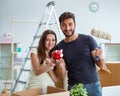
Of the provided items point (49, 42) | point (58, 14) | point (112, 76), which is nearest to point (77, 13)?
point (58, 14)

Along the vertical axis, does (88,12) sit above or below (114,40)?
above

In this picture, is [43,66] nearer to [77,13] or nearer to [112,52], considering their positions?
[77,13]

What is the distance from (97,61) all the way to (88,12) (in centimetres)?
390

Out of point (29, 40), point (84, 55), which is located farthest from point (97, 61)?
point (29, 40)

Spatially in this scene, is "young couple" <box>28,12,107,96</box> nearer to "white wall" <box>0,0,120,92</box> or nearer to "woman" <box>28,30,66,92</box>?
"woman" <box>28,30,66,92</box>

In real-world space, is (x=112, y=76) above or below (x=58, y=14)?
below

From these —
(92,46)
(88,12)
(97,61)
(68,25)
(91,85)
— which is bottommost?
(91,85)

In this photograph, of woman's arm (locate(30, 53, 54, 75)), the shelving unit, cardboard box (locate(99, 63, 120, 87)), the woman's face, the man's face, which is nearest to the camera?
the man's face

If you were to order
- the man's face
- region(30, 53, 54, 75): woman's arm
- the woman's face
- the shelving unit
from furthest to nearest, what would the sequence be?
the shelving unit → the woman's face → region(30, 53, 54, 75): woman's arm → the man's face

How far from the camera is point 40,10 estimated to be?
5.46 meters

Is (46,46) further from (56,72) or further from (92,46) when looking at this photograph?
(92,46)

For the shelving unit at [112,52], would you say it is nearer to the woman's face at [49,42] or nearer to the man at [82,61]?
the woman's face at [49,42]

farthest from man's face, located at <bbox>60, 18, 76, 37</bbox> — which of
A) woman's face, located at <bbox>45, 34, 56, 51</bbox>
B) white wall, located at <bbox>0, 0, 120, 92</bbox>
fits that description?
white wall, located at <bbox>0, 0, 120, 92</bbox>

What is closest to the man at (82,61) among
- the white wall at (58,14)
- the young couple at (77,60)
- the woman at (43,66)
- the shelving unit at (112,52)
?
the young couple at (77,60)
